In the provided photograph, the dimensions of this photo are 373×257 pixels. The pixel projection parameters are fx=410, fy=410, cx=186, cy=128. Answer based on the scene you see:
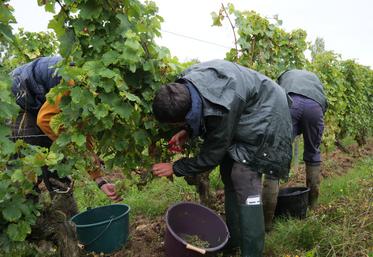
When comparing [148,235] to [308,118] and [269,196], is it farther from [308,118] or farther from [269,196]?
[308,118]

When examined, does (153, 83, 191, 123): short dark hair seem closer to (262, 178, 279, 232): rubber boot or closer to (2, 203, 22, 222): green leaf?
(2, 203, 22, 222): green leaf

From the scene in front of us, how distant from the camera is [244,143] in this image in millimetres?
2990

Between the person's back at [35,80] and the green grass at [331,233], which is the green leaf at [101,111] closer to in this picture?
the person's back at [35,80]

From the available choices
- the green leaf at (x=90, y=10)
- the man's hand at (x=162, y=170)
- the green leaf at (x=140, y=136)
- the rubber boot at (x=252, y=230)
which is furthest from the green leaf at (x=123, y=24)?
the rubber boot at (x=252, y=230)

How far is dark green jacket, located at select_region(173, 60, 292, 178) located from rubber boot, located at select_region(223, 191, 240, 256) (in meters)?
0.53

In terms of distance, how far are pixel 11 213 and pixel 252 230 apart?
1.63 meters

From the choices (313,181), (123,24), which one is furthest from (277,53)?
(123,24)

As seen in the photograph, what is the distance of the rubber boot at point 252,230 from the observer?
2.96 metres

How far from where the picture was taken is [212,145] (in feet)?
9.39

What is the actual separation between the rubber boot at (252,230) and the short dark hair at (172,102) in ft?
2.94

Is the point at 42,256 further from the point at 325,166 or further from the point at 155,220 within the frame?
the point at 325,166

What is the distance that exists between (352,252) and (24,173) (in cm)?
237

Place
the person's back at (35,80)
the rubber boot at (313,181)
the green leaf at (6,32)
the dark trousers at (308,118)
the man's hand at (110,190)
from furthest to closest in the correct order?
1. the rubber boot at (313,181)
2. the dark trousers at (308,118)
3. the person's back at (35,80)
4. the man's hand at (110,190)
5. the green leaf at (6,32)

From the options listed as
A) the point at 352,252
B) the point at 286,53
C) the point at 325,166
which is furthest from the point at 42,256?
the point at 325,166
